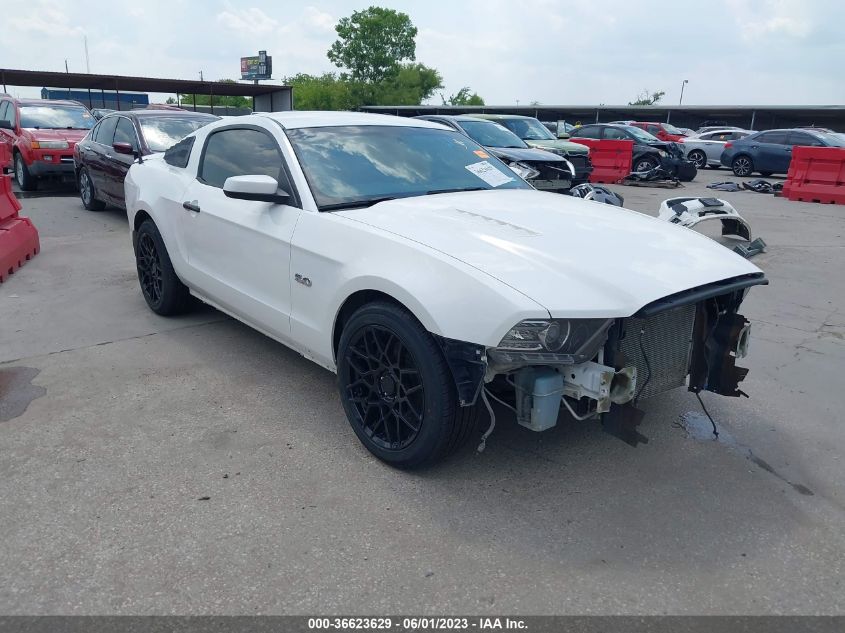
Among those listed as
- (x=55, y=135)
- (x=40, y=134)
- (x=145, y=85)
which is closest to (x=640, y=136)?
(x=55, y=135)

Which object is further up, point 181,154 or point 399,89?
point 399,89

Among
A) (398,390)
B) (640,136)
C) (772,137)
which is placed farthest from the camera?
(772,137)

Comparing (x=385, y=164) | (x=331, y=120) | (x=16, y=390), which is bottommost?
(x=16, y=390)

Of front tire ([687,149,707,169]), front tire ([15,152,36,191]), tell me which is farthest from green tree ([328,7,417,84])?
front tire ([15,152,36,191])

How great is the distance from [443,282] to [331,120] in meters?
2.01

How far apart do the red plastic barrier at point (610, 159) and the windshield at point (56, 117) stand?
12259 mm

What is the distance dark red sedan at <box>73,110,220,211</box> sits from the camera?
368 inches

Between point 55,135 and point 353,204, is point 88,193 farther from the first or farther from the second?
point 353,204

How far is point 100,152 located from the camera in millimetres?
10125

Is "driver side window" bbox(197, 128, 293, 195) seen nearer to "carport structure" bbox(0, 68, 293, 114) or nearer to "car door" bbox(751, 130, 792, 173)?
"car door" bbox(751, 130, 792, 173)

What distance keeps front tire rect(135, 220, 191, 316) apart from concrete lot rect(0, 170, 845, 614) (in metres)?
0.64

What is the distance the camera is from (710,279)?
310 cm

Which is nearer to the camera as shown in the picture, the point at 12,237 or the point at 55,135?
the point at 12,237

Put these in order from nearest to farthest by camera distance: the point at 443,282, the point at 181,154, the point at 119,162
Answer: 1. the point at 443,282
2. the point at 181,154
3. the point at 119,162
